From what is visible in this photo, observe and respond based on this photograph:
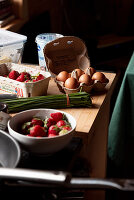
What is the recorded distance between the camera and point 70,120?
46.5 inches

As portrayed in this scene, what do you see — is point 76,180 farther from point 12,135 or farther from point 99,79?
point 99,79

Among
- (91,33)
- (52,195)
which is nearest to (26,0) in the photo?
(91,33)

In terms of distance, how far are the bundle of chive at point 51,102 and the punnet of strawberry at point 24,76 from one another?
0.14 metres

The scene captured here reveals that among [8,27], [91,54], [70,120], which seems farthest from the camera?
[91,54]

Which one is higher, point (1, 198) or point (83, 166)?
point (1, 198)

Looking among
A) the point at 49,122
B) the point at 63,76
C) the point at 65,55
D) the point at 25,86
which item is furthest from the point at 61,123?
the point at 65,55

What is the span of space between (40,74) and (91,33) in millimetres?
3263

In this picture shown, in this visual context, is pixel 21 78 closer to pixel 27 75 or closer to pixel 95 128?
pixel 27 75

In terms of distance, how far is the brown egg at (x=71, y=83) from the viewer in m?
1.53

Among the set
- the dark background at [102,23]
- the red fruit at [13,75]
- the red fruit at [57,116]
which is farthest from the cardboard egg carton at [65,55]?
the dark background at [102,23]

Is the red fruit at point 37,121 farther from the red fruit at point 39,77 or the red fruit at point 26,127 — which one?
the red fruit at point 39,77

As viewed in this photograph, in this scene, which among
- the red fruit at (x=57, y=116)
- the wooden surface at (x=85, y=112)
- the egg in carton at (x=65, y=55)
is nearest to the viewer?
the red fruit at (x=57, y=116)

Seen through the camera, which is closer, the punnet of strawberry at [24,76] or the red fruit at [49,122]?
the red fruit at [49,122]

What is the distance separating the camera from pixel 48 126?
1.14 m
